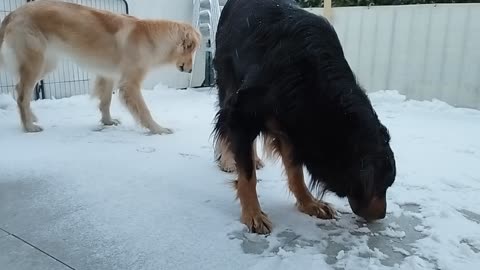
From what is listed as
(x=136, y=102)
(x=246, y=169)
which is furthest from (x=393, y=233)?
(x=136, y=102)

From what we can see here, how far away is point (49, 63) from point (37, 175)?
1781mm

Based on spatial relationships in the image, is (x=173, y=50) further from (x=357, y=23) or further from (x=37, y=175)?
(x=357, y=23)

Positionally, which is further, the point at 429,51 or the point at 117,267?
the point at 429,51

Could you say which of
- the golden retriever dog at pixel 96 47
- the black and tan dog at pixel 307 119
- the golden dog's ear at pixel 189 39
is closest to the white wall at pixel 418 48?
the golden dog's ear at pixel 189 39

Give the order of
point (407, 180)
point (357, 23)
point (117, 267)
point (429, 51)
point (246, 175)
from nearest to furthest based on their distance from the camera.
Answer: point (117, 267)
point (246, 175)
point (407, 180)
point (429, 51)
point (357, 23)

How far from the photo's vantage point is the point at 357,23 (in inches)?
215

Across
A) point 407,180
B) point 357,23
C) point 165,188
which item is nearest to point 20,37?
point 165,188

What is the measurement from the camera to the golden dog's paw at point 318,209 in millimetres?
1903

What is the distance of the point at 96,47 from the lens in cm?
362

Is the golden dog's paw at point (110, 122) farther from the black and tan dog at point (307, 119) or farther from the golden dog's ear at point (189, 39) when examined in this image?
the black and tan dog at point (307, 119)

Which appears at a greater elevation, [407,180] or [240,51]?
[240,51]

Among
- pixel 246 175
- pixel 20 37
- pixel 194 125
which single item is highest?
pixel 20 37

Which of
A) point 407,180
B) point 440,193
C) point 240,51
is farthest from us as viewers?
point 407,180

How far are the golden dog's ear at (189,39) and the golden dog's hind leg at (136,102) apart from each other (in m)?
0.49
